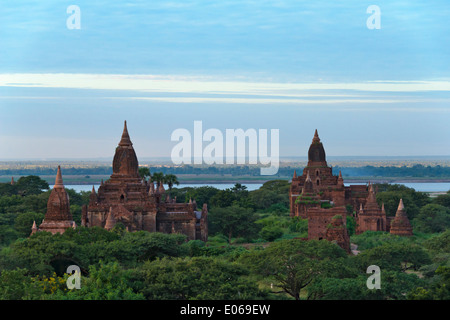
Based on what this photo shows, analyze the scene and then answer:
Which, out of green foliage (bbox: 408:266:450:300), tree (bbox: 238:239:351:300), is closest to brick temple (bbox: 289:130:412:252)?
tree (bbox: 238:239:351:300)

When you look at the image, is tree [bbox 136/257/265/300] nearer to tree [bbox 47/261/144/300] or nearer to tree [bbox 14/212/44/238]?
tree [bbox 47/261/144/300]

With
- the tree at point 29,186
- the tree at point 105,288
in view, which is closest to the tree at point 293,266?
the tree at point 105,288

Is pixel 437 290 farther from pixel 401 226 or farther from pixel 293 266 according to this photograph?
pixel 401 226

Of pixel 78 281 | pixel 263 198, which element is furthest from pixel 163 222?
pixel 263 198

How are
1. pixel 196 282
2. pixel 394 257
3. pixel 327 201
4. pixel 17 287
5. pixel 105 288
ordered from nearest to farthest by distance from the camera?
1. pixel 17 287
2. pixel 105 288
3. pixel 196 282
4. pixel 394 257
5. pixel 327 201

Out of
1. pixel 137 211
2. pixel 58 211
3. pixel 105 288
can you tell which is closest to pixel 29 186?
pixel 137 211
